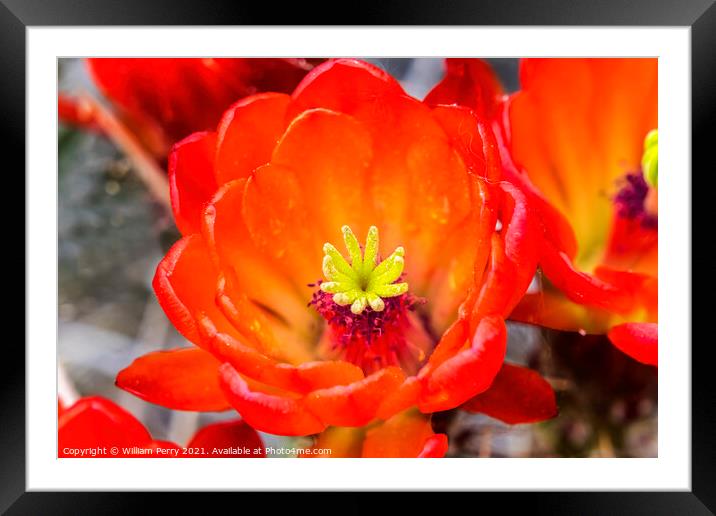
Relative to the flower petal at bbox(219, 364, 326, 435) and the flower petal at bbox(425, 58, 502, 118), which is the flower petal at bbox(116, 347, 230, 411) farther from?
the flower petal at bbox(425, 58, 502, 118)

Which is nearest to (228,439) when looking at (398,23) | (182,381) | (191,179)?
(182,381)

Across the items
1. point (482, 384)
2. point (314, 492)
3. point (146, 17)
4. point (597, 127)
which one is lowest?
point (314, 492)

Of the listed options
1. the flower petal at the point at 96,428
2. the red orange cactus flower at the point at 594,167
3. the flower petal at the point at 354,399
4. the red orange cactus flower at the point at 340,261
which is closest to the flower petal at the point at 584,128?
the red orange cactus flower at the point at 594,167

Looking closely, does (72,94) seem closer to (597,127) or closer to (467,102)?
(467,102)

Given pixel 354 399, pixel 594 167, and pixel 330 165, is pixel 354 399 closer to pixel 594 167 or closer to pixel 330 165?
pixel 330 165

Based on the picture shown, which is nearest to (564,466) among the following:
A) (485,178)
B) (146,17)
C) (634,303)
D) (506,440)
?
(506,440)

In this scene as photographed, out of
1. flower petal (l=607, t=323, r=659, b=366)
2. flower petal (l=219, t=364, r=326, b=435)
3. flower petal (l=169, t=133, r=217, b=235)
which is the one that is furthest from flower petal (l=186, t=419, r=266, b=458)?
flower petal (l=607, t=323, r=659, b=366)
